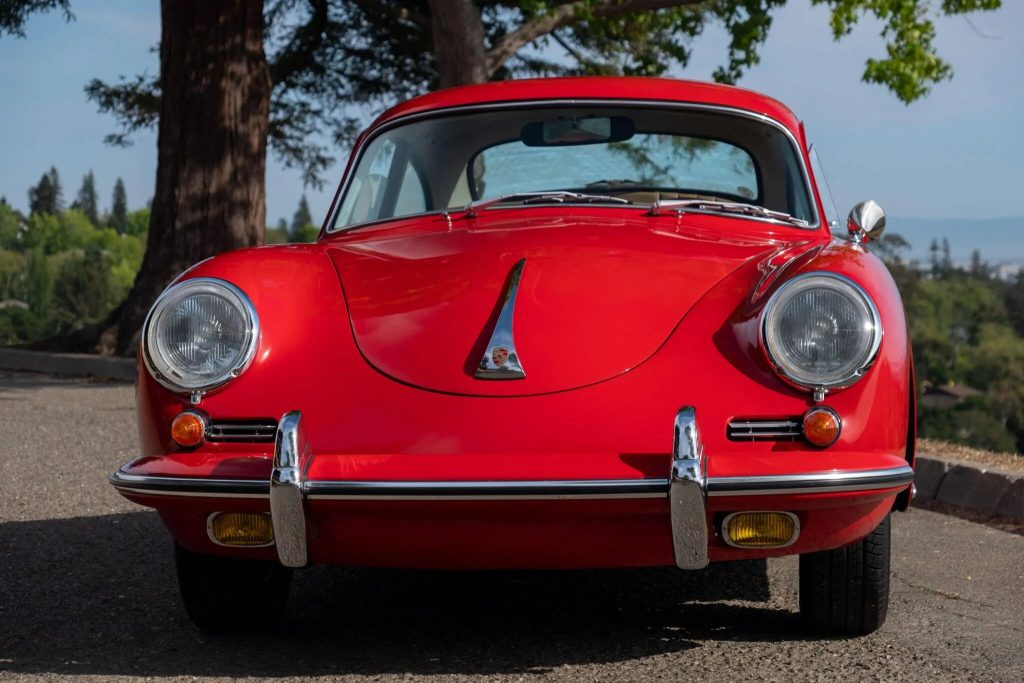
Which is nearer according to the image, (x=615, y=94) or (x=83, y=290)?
(x=615, y=94)

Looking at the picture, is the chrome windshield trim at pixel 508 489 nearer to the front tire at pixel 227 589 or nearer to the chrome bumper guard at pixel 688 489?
the chrome bumper guard at pixel 688 489

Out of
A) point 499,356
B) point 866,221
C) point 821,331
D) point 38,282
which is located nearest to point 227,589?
point 499,356

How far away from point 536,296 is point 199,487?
0.87m

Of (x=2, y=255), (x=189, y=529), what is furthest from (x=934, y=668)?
(x=2, y=255)

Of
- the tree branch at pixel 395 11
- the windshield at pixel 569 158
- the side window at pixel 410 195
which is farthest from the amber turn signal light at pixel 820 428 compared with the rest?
the tree branch at pixel 395 11

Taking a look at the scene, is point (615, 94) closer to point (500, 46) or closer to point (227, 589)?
point (227, 589)

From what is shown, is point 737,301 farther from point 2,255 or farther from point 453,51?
point 2,255

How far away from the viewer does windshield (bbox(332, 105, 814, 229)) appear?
4.32 m

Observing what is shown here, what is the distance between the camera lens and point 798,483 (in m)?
2.73

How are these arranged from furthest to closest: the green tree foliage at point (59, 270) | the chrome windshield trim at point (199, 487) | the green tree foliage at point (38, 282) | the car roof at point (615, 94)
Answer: the green tree foliage at point (38, 282)
the green tree foliage at point (59, 270)
the car roof at point (615, 94)
the chrome windshield trim at point (199, 487)

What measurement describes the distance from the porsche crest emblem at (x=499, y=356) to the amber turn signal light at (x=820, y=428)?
66cm

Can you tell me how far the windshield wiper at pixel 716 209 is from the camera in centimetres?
376

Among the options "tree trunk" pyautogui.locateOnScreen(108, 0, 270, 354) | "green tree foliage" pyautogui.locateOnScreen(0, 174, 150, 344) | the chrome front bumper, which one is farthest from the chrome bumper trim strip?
"green tree foliage" pyautogui.locateOnScreen(0, 174, 150, 344)

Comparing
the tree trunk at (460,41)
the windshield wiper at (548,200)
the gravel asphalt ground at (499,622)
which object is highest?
the tree trunk at (460,41)
